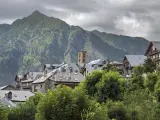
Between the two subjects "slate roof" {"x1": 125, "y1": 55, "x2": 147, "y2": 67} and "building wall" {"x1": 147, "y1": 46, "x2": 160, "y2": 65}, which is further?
"slate roof" {"x1": 125, "y1": 55, "x2": 147, "y2": 67}

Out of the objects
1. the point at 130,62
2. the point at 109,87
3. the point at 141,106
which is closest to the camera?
the point at 141,106

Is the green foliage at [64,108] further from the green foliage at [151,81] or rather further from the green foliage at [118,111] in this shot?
the green foliage at [151,81]

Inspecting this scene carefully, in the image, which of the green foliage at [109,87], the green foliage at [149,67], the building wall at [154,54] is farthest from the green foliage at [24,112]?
the building wall at [154,54]

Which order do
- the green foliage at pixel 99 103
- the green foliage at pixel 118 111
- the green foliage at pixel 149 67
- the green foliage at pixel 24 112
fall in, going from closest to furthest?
the green foliage at pixel 99 103 < the green foliage at pixel 118 111 < the green foliage at pixel 24 112 < the green foliage at pixel 149 67

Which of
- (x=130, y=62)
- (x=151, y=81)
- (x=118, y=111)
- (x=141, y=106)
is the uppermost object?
(x=130, y=62)

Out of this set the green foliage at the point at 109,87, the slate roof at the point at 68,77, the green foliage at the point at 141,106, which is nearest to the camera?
the green foliage at the point at 141,106

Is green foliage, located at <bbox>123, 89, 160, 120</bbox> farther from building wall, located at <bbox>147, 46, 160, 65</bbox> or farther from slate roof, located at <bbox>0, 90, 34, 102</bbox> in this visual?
slate roof, located at <bbox>0, 90, 34, 102</bbox>

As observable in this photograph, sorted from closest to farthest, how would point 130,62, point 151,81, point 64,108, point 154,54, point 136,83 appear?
point 64,108, point 151,81, point 136,83, point 154,54, point 130,62

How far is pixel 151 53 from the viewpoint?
146 m

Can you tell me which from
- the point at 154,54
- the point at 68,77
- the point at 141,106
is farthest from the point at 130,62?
the point at 141,106

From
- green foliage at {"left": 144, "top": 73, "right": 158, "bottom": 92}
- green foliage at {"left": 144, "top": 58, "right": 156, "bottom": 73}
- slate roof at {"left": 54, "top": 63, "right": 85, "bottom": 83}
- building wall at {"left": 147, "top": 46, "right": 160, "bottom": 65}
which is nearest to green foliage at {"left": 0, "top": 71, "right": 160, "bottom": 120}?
green foliage at {"left": 144, "top": 73, "right": 158, "bottom": 92}

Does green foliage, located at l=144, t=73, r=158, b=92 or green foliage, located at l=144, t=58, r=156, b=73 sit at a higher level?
green foliage, located at l=144, t=58, r=156, b=73

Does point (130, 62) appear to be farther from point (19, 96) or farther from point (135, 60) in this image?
point (19, 96)

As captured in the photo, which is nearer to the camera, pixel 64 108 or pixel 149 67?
pixel 64 108
